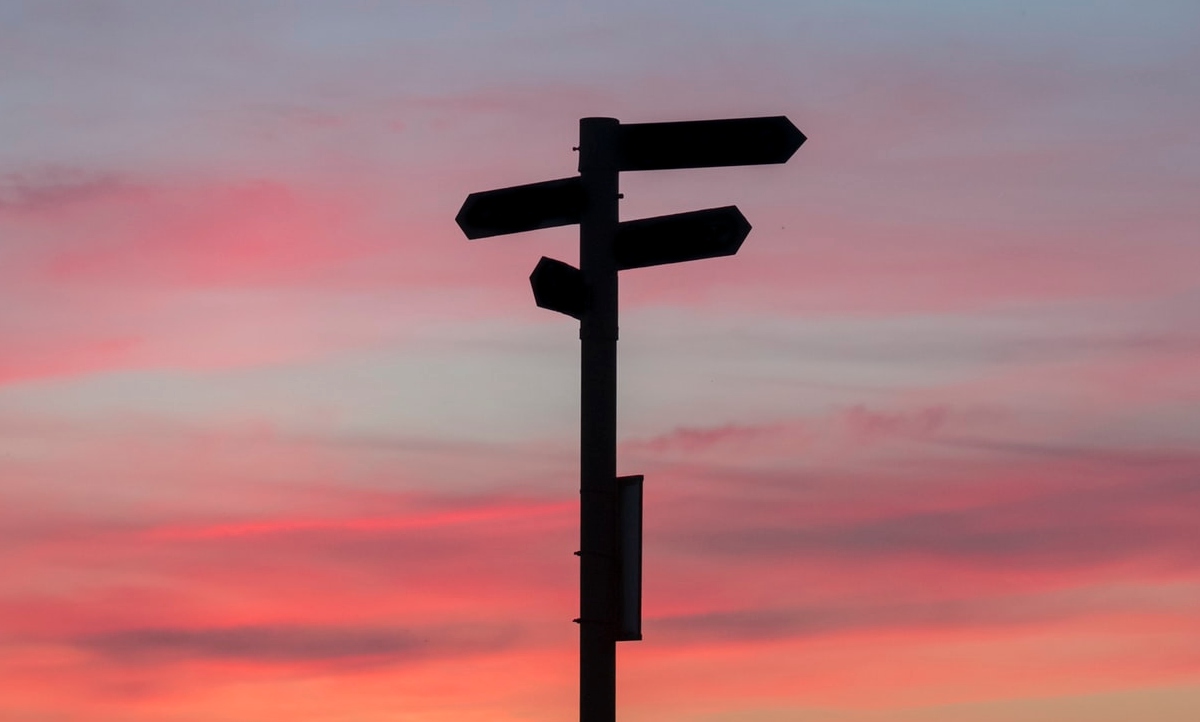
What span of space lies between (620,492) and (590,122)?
1.95 m

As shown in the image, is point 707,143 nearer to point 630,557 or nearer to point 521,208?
point 521,208

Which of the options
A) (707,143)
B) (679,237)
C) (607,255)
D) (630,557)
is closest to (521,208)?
(607,255)

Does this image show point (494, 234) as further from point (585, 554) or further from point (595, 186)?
point (585, 554)

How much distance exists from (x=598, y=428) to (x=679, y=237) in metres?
1.07

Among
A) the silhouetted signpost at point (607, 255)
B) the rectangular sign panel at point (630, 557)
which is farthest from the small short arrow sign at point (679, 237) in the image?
the rectangular sign panel at point (630, 557)

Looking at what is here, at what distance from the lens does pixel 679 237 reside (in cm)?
875

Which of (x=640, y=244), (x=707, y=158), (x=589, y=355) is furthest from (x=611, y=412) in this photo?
(x=707, y=158)

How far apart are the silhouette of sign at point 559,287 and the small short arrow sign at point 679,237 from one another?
27cm

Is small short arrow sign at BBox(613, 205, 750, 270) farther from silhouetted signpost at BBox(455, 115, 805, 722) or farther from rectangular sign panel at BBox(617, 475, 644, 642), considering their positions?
rectangular sign panel at BBox(617, 475, 644, 642)

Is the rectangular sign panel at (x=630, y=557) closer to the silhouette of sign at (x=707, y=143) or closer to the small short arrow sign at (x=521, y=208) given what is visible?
the small short arrow sign at (x=521, y=208)

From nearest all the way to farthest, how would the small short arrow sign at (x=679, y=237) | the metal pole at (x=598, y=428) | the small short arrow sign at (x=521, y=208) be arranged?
the metal pole at (x=598, y=428) < the small short arrow sign at (x=679, y=237) < the small short arrow sign at (x=521, y=208)

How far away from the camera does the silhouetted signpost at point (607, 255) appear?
8375 mm

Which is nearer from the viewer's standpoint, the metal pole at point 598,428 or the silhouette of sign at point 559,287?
the metal pole at point 598,428

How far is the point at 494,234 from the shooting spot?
904 cm
